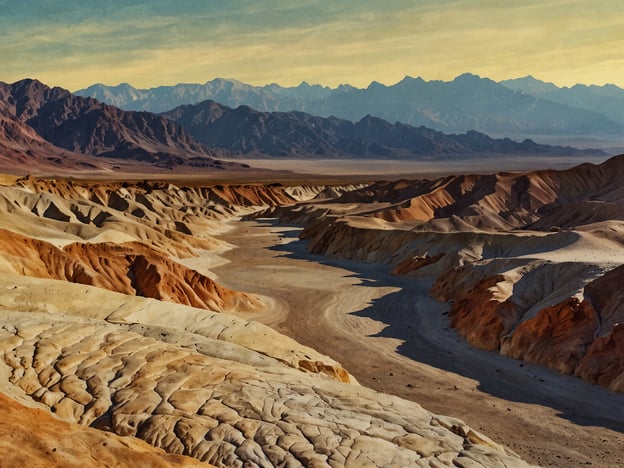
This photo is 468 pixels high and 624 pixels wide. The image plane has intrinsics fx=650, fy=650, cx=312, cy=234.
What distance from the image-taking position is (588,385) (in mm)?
31078

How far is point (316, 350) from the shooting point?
1481 inches

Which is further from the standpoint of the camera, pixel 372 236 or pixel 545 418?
pixel 372 236

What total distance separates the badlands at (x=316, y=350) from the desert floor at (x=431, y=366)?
15 cm

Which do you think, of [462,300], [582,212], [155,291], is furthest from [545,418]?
[582,212]

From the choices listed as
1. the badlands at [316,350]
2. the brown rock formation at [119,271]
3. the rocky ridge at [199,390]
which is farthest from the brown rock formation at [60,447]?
the brown rock formation at [119,271]

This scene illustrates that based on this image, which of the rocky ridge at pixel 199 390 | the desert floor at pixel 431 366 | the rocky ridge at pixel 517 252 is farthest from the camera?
the rocky ridge at pixel 517 252

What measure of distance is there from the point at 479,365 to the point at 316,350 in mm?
9158

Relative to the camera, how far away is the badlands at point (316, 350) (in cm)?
1803

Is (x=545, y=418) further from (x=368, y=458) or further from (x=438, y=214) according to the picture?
(x=438, y=214)

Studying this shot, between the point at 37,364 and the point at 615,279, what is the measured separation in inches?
1222

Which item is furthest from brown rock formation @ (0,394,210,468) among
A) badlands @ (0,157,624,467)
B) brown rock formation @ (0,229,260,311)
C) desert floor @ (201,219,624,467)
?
brown rock formation @ (0,229,260,311)

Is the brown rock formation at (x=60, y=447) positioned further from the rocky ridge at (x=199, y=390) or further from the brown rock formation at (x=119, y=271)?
the brown rock formation at (x=119, y=271)

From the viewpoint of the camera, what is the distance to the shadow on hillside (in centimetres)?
2859

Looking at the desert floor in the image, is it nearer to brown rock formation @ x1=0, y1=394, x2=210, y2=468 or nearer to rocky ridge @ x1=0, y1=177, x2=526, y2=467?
rocky ridge @ x1=0, y1=177, x2=526, y2=467
